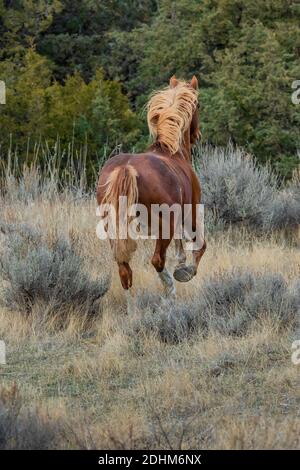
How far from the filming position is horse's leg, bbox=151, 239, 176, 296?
7.70m

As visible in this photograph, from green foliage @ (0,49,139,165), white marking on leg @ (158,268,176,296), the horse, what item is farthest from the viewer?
green foliage @ (0,49,139,165)

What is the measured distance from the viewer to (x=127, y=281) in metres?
7.66

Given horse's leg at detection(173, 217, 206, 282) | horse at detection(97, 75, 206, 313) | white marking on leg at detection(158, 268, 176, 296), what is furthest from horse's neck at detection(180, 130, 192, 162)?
white marking on leg at detection(158, 268, 176, 296)

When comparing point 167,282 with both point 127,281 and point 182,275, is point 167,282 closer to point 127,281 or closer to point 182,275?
point 182,275

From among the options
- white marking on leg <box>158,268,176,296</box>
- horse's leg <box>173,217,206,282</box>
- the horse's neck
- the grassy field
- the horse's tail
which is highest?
the horse's neck

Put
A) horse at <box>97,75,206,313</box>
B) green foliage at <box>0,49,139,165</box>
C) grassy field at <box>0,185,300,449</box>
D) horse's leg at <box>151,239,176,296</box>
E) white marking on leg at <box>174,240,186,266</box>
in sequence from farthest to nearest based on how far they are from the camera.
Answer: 1. green foliage at <box>0,49,139,165</box>
2. white marking on leg at <box>174,240,186,266</box>
3. horse's leg at <box>151,239,176,296</box>
4. horse at <box>97,75,206,313</box>
5. grassy field at <box>0,185,300,449</box>

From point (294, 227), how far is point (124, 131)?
10202mm

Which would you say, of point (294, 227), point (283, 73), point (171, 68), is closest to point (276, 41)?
point (283, 73)

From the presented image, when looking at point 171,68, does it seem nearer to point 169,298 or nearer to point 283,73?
point 283,73

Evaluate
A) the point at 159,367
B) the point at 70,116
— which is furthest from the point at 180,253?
the point at 70,116

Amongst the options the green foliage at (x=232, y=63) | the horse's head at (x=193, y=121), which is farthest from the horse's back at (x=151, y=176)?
the green foliage at (x=232, y=63)

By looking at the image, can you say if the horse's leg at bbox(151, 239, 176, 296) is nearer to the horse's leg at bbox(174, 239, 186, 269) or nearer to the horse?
the horse

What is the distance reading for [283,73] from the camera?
21.3 meters

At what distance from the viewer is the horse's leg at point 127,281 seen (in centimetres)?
760
